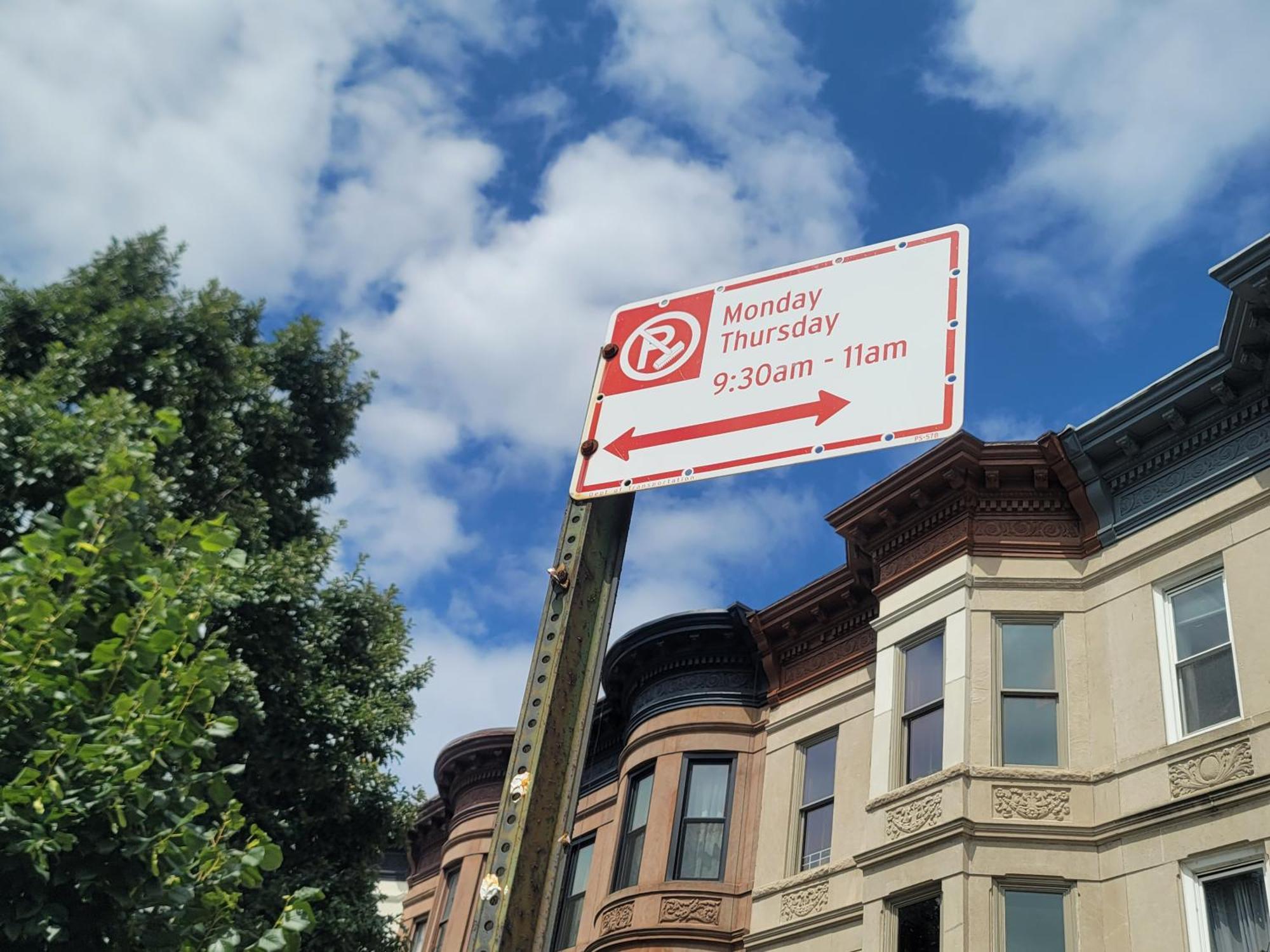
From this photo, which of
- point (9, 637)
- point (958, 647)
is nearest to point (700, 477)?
point (9, 637)

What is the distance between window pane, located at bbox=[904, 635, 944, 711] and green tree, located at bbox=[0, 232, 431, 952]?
647 cm

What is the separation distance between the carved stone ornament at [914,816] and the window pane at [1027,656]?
1671 millimetres

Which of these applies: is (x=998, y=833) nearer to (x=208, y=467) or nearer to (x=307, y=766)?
(x=307, y=766)

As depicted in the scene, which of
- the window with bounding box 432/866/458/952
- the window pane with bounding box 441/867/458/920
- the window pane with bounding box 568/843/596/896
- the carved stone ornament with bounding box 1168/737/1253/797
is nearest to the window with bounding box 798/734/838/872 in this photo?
the window pane with bounding box 568/843/596/896

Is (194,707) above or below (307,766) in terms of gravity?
below

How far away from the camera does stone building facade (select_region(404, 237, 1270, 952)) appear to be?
1238 centimetres

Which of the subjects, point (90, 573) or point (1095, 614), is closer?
point (90, 573)

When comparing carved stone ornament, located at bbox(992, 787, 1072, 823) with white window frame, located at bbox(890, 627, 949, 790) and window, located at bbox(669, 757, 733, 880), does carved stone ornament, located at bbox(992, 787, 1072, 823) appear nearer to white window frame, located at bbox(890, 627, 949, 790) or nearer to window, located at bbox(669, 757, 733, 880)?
white window frame, located at bbox(890, 627, 949, 790)

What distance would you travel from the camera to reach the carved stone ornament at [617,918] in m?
Answer: 17.5

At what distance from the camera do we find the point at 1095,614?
47.5ft

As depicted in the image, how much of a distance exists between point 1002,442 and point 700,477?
1282 centimetres

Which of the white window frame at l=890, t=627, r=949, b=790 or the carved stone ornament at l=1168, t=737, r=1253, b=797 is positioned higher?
the white window frame at l=890, t=627, r=949, b=790

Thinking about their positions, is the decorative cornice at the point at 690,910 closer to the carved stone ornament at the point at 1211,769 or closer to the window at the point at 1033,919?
the window at the point at 1033,919

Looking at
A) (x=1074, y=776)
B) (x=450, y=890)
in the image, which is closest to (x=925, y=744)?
(x=1074, y=776)
